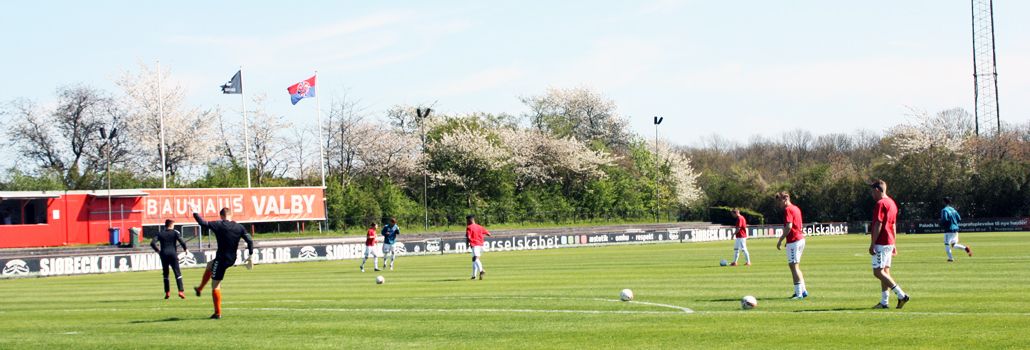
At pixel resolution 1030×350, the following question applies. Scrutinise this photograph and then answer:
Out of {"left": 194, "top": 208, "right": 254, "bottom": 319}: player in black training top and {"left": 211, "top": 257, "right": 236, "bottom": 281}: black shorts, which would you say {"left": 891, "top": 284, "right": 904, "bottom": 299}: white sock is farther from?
{"left": 211, "top": 257, "right": 236, "bottom": 281}: black shorts

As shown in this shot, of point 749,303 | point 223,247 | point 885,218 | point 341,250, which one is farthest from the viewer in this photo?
point 341,250

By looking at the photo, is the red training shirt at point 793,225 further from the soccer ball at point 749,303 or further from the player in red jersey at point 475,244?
the player in red jersey at point 475,244

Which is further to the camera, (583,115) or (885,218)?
(583,115)

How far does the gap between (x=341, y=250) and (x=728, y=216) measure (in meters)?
48.7

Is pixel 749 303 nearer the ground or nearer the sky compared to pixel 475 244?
nearer the ground

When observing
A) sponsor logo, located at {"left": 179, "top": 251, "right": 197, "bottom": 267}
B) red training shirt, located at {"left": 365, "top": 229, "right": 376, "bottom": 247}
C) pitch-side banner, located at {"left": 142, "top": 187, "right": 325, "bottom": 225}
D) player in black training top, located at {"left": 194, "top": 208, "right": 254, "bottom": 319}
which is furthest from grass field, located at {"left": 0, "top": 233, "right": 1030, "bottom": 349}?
pitch-side banner, located at {"left": 142, "top": 187, "right": 325, "bottom": 225}

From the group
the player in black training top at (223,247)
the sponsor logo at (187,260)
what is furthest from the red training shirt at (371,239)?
the player in black training top at (223,247)

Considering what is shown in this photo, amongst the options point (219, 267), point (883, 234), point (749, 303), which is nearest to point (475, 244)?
point (219, 267)

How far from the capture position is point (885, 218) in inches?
649

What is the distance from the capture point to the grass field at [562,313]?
14.2 meters

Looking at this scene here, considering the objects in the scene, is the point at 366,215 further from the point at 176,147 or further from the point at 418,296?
the point at 418,296

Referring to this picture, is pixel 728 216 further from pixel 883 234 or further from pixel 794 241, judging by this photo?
pixel 883 234

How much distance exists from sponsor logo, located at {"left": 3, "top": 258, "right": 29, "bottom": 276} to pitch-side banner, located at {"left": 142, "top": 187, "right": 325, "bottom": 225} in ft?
66.9

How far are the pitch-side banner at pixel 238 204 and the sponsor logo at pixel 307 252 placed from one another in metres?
12.7
